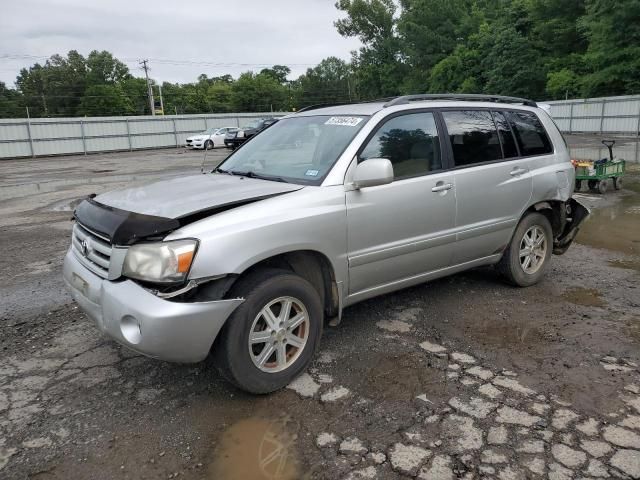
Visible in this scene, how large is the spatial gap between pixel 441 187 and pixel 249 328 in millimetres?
1995

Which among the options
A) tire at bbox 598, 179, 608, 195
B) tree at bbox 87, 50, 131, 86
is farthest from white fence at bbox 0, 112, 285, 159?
tree at bbox 87, 50, 131, 86

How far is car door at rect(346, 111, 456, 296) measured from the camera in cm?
371

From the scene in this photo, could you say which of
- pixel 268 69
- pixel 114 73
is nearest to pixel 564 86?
pixel 114 73

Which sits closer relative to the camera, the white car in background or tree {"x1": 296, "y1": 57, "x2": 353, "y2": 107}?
the white car in background

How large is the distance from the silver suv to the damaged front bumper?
37cm

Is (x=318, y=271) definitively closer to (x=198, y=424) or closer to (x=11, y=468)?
(x=198, y=424)

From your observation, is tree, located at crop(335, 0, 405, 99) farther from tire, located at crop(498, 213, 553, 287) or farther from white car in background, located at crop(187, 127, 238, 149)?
tire, located at crop(498, 213, 553, 287)

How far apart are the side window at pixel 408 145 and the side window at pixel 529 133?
1.17 metres

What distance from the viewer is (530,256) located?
5180 millimetres

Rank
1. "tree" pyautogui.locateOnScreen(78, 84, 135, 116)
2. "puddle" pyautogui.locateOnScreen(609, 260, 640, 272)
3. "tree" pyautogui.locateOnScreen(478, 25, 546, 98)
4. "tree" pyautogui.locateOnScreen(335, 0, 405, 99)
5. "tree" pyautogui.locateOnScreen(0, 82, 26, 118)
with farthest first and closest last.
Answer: "tree" pyautogui.locateOnScreen(78, 84, 135, 116), "tree" pyautogui.locateOnScreen(0, 82, 26, 118), "tree" pyautogui.locateOnScreen(335, 0, 405, 99), "tree" pyautogui.locateOnScreen(478, 25, 546, 98), "puddle" pyautogui.locateOnScreen(609, 260, 640, 272)

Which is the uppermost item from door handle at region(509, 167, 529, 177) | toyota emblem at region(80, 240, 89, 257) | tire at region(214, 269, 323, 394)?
door handle at region(509, 167, 529, 177)

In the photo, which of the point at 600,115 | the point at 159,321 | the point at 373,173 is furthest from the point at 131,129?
the point at 159,321

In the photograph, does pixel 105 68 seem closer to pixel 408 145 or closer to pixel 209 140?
pixel 209 140

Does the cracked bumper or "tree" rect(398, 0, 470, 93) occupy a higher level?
"tree" rect(398, 0, 470, 93)
